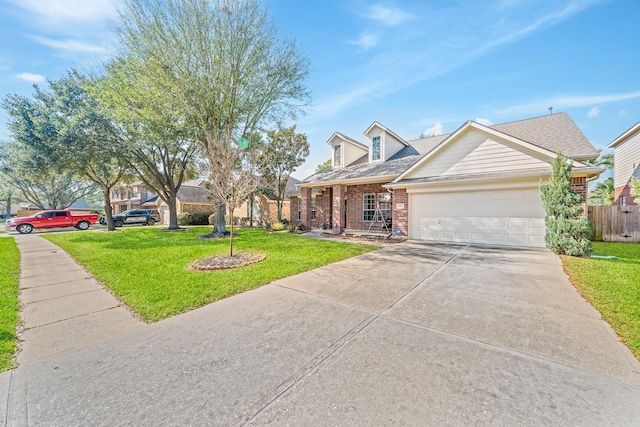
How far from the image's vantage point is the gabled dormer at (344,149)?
52.1 feet

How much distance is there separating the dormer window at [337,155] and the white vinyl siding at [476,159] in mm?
5839

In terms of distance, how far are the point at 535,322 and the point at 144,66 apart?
15.4m

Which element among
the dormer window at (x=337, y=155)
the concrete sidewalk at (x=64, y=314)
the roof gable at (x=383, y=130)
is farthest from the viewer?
the dormer window at (x=337, y=155)

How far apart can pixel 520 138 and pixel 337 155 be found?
941 cm

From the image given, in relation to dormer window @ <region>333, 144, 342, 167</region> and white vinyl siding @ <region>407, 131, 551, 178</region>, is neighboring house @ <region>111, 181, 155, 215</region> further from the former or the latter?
white vinyl siding @ <region>407, 131, 551, 178</region>

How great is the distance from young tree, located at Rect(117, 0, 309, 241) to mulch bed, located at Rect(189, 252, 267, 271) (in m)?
4.93

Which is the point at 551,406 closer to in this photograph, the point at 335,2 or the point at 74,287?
the point at 74,287

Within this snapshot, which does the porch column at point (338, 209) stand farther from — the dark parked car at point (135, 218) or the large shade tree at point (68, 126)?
the dark parked car at point (135, 218)

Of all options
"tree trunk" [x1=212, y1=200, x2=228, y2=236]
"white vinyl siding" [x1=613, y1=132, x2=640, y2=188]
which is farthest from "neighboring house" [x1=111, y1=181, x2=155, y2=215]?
"white vinyl siding" [x1=613, y1=132, x2=640, y2=188]

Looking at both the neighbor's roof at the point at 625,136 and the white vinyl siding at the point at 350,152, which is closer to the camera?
the neighbor's roof at the point at 625,136

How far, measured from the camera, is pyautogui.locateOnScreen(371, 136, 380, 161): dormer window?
1492cm

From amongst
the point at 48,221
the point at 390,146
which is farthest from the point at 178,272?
the point at 48,221

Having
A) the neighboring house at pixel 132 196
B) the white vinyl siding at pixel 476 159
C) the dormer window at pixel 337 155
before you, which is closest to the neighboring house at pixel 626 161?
the white vinyl siding at pixel 476 159

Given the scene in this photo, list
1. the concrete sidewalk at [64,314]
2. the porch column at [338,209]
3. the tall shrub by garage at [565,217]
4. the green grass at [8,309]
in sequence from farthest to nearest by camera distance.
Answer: the porch column at [338,209] < the tall shrub by garage at [565,217] < the concrete sidewalk at [64,314] < the green grass at [8,309]
